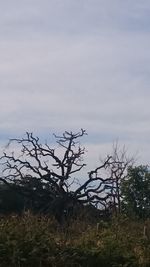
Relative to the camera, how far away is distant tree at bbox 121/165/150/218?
27656 mm

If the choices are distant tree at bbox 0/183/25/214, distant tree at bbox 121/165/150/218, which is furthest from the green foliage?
distant tree at bbox 0/183/25/214

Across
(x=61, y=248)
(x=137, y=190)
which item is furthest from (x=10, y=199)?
(x=61, y=248)

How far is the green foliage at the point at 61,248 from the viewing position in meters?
12.5

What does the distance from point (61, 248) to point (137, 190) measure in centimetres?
1521

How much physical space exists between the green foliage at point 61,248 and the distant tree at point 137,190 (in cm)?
1324

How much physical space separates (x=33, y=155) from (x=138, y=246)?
60.1ft

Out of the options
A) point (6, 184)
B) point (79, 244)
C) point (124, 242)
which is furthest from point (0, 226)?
point (6, 184)

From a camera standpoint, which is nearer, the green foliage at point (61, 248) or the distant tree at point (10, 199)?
the green foliage at point (61, 248)

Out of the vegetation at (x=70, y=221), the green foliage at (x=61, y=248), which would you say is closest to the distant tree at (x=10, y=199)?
the vegetation at (x=70, y=221)

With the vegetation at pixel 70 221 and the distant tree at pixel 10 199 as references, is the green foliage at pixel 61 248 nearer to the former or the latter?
the vegetation at pixel 70 221

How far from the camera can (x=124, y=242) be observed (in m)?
13.8

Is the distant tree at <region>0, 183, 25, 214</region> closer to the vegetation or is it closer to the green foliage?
the vegetation

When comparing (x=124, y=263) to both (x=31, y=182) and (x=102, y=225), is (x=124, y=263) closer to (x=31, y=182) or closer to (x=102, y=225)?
(x=102, y=225)

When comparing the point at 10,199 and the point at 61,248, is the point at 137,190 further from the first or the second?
the point at 61,248
